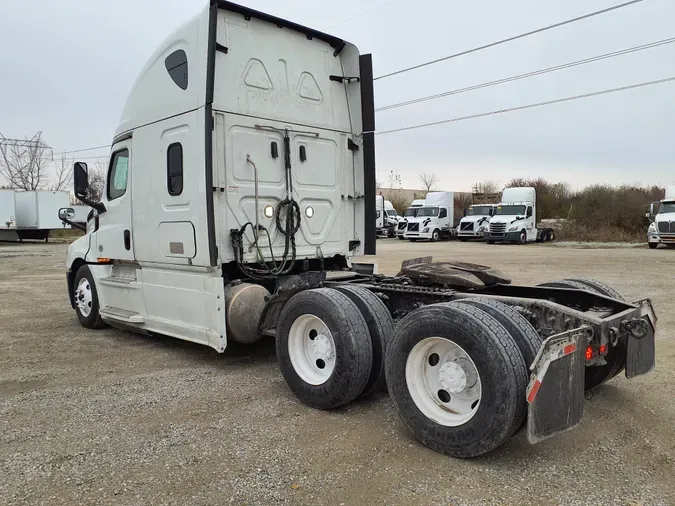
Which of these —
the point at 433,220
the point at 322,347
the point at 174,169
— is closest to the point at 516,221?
the point at 433,220

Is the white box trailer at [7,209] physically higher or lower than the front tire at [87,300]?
higher

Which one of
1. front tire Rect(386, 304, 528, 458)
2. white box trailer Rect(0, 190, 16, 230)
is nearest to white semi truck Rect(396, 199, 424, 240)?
white box trailer Rect(0, 190, 16, 230)

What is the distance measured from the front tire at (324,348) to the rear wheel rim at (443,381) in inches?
22.4

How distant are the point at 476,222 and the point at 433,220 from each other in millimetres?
3009

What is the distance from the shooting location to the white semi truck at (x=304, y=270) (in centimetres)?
348

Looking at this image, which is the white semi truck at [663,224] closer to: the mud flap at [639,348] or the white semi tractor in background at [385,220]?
the white semi tractor in background at [385,220]

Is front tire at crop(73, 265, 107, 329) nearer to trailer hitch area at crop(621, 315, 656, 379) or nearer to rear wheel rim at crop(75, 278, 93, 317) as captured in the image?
rear wheel rim at crop(75, 278, 93, 317)

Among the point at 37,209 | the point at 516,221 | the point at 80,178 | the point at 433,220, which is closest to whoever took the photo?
the point at 80,178

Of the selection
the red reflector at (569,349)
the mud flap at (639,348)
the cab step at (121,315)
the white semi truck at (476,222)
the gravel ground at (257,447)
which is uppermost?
the white semi truck at (476,222)

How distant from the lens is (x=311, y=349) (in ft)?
15.7

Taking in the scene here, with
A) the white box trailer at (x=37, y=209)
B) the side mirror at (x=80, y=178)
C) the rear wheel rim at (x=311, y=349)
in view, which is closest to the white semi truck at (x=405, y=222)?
the white box trailer at (x=37, y=209)

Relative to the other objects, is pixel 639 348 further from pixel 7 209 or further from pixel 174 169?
pixel 7 209

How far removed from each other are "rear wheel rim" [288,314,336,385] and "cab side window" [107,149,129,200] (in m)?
3.17

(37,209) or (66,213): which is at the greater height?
(37,209)
